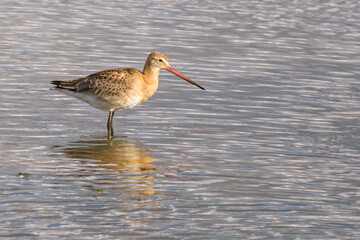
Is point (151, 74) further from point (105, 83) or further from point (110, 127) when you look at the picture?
point (110, 127)

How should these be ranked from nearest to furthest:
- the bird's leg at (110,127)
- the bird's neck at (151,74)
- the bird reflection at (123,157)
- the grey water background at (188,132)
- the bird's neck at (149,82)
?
the grey water background at (188,132) → the bird reflection at (123,157) → the bird's leg at (110,127) → the bird's neck at (149,82) → the bird's neck at (151,74)

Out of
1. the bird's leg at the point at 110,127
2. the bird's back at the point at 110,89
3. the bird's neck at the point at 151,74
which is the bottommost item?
the bird's leg at the point at 110,127

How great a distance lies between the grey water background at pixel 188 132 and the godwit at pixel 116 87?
0.38m

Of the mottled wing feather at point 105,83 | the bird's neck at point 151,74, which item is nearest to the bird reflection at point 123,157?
the mottled wing feather at point 105,83

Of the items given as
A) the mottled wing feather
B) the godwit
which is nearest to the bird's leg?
the godwit

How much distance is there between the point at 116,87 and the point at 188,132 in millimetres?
1499

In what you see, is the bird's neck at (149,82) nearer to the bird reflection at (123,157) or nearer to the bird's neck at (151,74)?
the bird's neck at (151,74)

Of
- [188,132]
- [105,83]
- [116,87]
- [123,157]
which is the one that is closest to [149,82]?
[116,87]

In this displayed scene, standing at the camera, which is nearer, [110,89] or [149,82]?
[110,89]

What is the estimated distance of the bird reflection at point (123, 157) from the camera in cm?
1042

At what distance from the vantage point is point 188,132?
13.3 meters

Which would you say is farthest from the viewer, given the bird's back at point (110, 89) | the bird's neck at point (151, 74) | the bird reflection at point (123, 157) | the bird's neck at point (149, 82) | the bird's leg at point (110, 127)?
the bird's neck at point (151, 74)

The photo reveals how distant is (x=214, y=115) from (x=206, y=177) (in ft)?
12.4

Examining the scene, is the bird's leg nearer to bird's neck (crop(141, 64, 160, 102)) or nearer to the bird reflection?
the bird reflection
